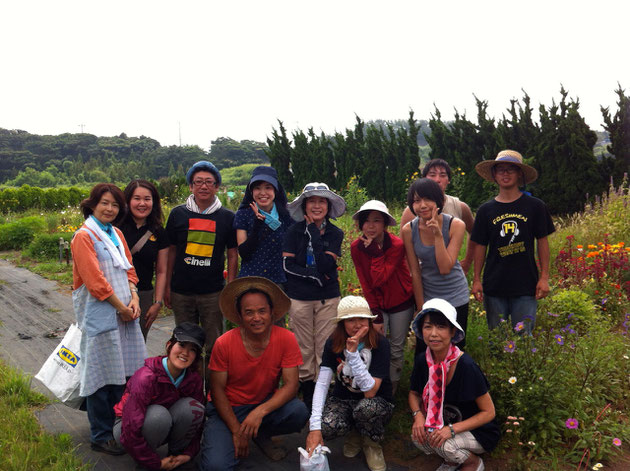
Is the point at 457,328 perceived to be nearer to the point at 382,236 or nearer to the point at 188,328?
the point at 382,236

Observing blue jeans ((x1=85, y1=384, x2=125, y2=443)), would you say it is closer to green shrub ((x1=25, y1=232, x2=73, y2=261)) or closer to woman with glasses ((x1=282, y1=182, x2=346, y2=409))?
woman with glasses ((x1=282, y1=182, x2=346, y2=409))

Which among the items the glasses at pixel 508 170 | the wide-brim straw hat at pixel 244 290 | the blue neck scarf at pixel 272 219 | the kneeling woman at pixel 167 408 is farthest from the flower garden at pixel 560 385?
the blue neck scarf at pixel 272 219

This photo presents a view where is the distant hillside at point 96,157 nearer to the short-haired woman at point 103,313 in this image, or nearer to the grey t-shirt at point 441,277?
the short-haired woman at point 103,313

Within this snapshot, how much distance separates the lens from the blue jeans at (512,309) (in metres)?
3.75

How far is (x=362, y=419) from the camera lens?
128 inches

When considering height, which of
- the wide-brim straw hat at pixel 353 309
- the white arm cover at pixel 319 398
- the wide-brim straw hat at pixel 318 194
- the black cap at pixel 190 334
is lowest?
the white arm cover at pixel 319 398

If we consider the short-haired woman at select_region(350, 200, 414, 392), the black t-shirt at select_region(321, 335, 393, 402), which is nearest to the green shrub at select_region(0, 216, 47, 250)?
the short-haired woman at select_region(350, 200, 414, 392)

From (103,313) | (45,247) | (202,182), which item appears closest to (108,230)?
(103,313)

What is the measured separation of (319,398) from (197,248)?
1573 mm

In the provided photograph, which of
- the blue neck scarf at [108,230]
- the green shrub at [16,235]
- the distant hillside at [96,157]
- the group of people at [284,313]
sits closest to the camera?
the group of people at [284,313]

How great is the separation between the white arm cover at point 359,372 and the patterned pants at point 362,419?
0.37ft

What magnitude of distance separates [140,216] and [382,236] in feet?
6.16

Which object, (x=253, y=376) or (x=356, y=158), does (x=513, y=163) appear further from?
(x=356, y=158)

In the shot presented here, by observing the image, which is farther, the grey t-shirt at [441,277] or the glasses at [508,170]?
the glasses at [508,170]
